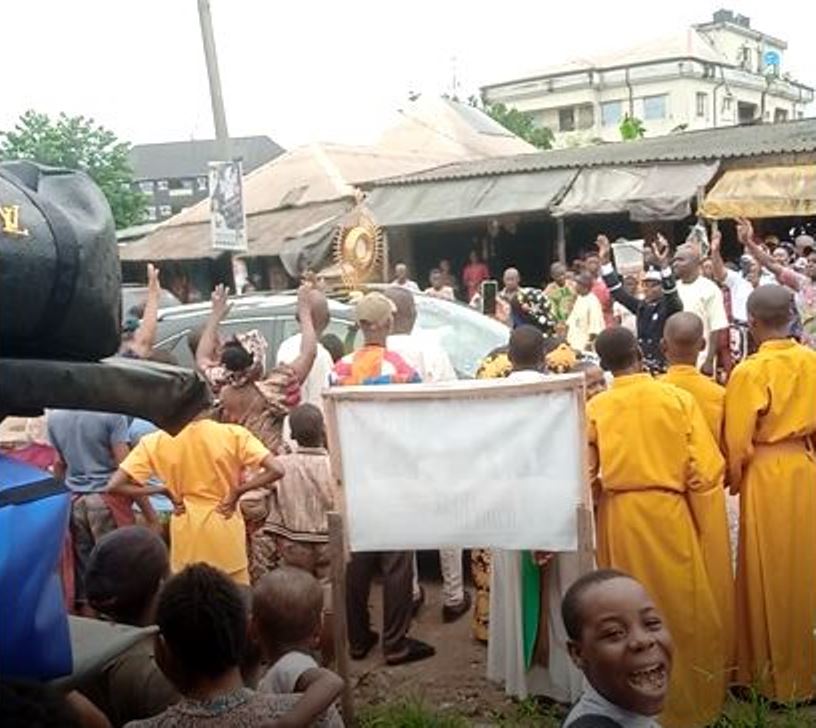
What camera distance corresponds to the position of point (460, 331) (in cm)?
866

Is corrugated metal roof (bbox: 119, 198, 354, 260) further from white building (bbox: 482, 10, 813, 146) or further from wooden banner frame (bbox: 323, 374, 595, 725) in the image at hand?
white building (bbox: 482, 10, 813, 146)

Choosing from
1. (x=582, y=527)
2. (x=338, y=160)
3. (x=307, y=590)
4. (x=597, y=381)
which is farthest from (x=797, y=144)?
(x=307, y=590)

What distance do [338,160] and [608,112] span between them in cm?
4950

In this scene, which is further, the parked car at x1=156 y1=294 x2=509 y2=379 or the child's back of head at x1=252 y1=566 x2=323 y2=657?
the parked car at x1=156 y1=294 x2=509 y2=379

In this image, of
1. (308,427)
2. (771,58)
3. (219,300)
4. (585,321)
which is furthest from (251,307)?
(771,58)

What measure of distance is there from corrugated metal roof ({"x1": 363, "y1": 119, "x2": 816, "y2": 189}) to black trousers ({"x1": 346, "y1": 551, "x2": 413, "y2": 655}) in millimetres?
12788

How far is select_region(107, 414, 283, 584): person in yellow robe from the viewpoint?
4992 mm

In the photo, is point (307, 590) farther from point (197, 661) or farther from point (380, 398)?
point (380, 398)

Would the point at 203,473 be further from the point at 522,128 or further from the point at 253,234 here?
the point at 522,128

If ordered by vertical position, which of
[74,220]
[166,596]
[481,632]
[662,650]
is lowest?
[481,632]

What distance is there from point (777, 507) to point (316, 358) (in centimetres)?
266

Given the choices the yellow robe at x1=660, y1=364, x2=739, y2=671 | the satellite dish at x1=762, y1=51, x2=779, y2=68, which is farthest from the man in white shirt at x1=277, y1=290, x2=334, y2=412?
the satellite dish at x1=762, y1=51, x2=779, y2=68

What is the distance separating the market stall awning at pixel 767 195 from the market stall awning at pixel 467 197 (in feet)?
9.39

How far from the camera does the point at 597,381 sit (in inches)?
231
